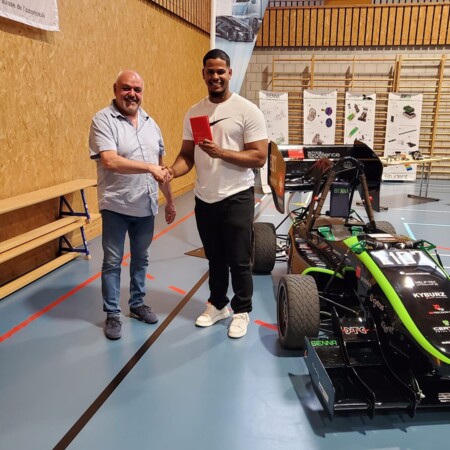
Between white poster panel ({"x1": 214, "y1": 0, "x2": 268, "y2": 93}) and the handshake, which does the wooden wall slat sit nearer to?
white poster panel ({"x1": 214, "y1": 0, "x2": 268, "y2": 93})

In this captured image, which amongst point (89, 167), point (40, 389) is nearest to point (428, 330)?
point (40, 389)

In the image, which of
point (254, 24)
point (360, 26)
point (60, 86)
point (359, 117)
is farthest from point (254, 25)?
point (360, 26)

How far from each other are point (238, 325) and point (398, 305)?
1138 millimetres

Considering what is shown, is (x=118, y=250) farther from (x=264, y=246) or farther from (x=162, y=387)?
(x=264, y=246)

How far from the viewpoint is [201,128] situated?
8.23 ft

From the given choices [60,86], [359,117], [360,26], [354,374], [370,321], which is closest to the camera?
[354,374]

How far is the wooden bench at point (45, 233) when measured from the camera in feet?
11.5

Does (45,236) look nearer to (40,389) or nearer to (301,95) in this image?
(40,389)

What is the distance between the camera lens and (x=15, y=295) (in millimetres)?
3611

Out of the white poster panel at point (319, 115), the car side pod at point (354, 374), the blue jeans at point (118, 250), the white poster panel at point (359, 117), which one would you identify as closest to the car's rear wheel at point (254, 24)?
the blue jeans at point (118, 250)

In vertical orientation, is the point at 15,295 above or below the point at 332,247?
below

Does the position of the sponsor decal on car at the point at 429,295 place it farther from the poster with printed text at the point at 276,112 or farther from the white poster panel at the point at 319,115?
the white poster panel at the point at 319,115

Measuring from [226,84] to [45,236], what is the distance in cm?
230

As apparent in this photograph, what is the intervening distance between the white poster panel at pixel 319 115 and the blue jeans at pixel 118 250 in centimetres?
836
